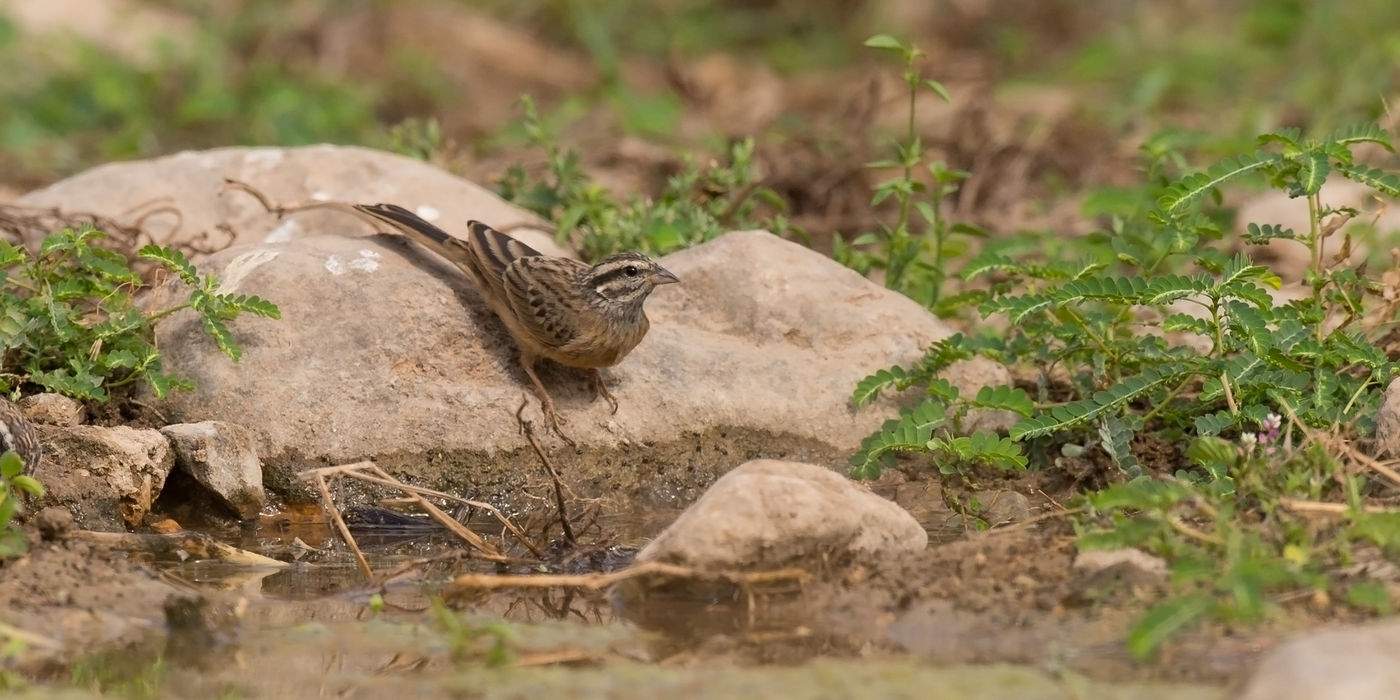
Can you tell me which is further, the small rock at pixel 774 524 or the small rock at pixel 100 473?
the small rock at pixel 100 473

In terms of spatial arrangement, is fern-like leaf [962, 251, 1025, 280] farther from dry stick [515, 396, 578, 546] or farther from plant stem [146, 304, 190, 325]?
plant stem [146, 304, 190, 325]

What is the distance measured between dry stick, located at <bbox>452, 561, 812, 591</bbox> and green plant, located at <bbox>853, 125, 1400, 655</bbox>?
1.00m

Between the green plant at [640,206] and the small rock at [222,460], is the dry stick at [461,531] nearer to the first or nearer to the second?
the small rock at [222,460]

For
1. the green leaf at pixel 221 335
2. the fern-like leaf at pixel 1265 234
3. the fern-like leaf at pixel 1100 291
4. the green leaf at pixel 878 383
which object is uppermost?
the fern-like leaf at pixel 1265 234

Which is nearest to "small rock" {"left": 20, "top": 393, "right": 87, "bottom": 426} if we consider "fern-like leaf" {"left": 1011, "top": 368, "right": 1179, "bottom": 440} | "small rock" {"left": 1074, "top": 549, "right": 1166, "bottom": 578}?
"fern-like leaf" {"left": 1011, "top": 368, "right": 1179, "bottom": 440}

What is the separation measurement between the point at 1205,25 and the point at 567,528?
38.8ft

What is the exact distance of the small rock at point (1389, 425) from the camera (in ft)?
19.5

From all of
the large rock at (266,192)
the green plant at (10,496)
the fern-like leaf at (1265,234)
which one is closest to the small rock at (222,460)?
the green plant at (10,496)

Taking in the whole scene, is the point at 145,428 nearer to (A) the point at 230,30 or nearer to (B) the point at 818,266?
(B) the point at 818,266

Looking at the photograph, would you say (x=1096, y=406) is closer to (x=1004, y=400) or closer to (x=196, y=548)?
(x=1004, y=400)

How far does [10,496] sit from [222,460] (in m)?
1.16

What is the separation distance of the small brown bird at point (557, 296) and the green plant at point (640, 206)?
1.41 m

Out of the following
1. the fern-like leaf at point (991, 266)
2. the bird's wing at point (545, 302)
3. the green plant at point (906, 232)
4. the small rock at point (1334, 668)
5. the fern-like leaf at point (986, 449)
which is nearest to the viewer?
the small rock at point (1334, 668)

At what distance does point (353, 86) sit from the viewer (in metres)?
14.0
